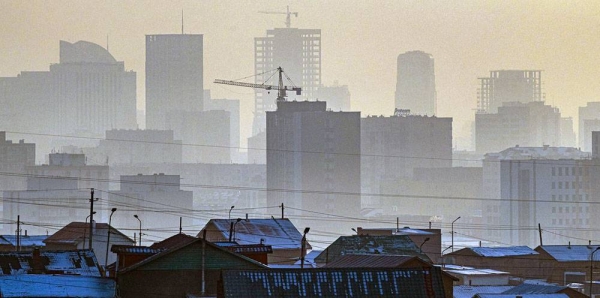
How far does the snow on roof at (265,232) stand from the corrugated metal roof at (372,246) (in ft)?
17.4

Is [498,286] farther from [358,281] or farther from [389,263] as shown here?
[358,281]

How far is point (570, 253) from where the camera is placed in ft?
262

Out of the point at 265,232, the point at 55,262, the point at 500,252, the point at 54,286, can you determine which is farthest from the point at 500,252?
the point at 54,286

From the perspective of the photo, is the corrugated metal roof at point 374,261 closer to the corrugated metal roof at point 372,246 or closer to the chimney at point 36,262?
the chimney at point 36,262

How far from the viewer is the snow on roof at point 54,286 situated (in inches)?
1609

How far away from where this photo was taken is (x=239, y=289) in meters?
36.8

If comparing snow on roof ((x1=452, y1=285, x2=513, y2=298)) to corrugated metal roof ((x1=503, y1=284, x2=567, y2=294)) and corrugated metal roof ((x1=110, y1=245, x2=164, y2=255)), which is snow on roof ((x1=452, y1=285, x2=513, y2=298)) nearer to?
corrugated metal roof ((x1=503, y1=284, x2=567, y2=294))

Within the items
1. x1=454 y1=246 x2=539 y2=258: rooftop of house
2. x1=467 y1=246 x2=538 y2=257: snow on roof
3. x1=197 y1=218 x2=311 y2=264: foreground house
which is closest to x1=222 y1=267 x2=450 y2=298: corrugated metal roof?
x1=197 y1=218 x2=311 y2=264: foreground house

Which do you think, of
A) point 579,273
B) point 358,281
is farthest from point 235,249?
point 579,273

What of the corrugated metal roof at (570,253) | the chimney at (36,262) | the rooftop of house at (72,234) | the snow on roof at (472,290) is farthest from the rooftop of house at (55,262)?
the corrugated metal roof at (570,253)

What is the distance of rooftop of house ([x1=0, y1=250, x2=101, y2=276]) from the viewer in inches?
1931

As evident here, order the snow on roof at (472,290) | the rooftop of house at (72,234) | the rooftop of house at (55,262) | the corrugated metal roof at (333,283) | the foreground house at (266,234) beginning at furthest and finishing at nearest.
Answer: the foreground house at (266,234) → the rooftop of house at (72,234) → the snow on roof at (472,290) → the rooftop of house at (55,262) → the corrugated metal roof at (333,283)

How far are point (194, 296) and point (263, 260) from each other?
281 inches

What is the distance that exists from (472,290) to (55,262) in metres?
16.5
